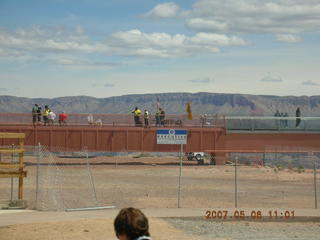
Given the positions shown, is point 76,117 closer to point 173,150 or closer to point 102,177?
point 173,150

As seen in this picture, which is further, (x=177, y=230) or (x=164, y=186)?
(x=164, y=186)

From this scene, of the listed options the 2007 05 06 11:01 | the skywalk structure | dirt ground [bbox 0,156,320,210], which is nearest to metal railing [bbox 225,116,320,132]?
the skywalk structure

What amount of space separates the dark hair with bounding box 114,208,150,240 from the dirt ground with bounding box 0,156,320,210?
16353mm

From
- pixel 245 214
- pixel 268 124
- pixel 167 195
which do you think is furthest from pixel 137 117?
pixel 245 214

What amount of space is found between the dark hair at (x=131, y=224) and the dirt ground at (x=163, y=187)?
1635 centimetres

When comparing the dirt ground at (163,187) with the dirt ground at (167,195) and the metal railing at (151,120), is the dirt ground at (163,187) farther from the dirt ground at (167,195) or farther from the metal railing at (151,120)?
the metal railing at (151,120)

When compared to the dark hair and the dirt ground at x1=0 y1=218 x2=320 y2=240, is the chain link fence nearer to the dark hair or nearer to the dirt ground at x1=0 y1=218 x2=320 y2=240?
the dirt ground at x1=0 y1=218 x2=320 y2=240

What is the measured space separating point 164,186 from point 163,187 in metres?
0.69

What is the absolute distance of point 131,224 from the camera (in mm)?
5375

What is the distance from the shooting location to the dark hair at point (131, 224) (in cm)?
538

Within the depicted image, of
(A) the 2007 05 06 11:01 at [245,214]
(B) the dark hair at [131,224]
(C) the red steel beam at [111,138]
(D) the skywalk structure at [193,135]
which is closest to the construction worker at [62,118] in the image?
(D) the skywalk structure at [193,135]

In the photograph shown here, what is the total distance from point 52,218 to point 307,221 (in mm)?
7302

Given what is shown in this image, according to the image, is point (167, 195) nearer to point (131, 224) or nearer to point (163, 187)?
point (163, 187)

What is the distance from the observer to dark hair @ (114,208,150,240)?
5.38 metres
